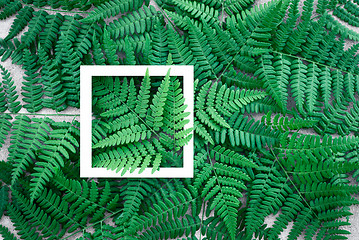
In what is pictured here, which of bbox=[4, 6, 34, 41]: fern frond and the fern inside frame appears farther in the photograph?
bbox=[4, 6, 34, 41]: fern frond

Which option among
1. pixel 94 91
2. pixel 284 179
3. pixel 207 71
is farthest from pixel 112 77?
pixel 284 179

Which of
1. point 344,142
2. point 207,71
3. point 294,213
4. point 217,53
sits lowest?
point 294,213

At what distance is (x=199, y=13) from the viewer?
6.81 feet

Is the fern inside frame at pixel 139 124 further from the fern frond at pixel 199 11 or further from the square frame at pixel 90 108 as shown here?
the fern frond at pixel 199 11

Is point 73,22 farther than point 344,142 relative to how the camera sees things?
Yes

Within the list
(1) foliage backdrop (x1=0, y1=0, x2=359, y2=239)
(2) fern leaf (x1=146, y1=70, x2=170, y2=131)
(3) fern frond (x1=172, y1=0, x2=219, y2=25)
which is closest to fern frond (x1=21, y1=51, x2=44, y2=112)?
(1) foliage backdrop (x1=0, y1=0, x2=359, y2=239)

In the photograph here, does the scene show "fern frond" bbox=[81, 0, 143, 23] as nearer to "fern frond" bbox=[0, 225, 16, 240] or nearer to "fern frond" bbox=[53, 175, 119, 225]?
"fern frond" bbox=[53, 175, 119, 225]

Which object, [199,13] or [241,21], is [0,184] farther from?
[241,21]

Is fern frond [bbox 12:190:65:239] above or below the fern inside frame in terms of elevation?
below

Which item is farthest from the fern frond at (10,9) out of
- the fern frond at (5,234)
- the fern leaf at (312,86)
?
the fern leaf at (312,86)

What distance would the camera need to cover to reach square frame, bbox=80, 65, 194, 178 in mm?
1981

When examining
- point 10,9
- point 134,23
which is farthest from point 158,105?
point 10,9

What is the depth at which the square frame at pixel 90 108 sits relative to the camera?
1.98 m

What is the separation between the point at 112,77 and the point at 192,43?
612 millimetres
